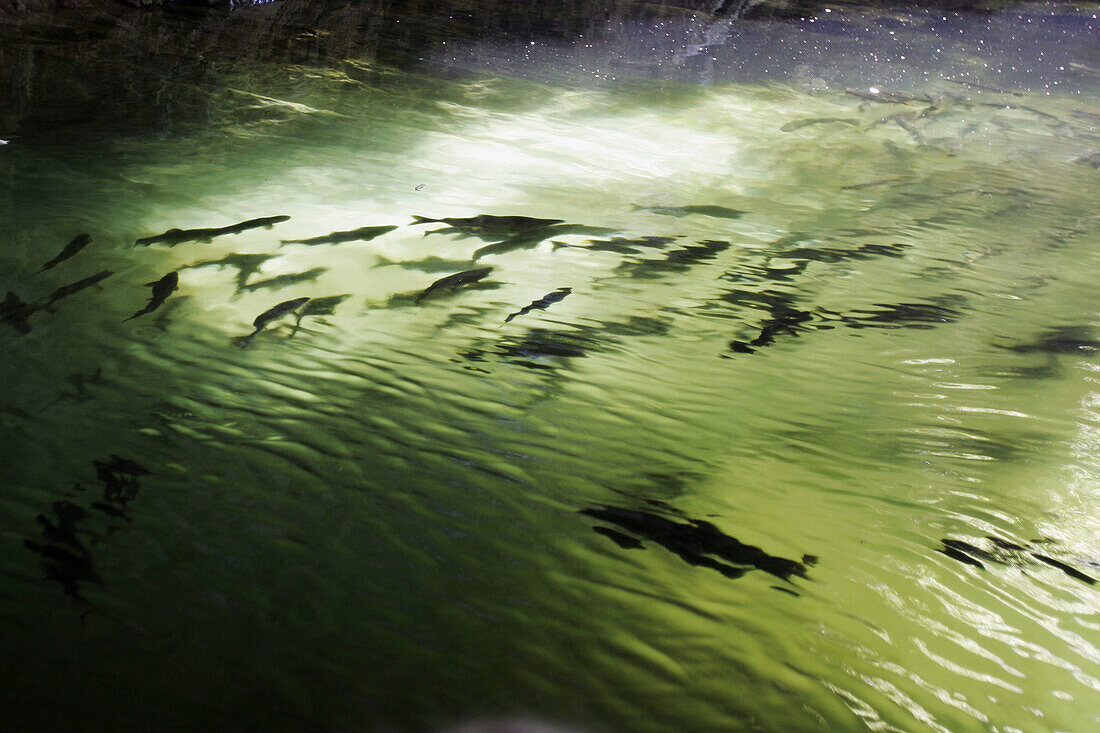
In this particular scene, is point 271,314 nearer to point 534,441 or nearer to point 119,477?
point 119,477

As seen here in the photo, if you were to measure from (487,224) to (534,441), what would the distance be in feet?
5.77

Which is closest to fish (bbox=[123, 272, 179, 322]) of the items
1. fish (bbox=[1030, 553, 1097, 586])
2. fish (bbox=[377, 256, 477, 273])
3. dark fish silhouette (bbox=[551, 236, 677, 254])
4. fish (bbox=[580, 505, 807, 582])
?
fish (bbox=[377, 256, 477, 273])

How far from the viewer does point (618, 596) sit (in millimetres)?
1563

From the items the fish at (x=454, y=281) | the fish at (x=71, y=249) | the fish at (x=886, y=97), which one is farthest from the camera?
the fish at (x=886, y=97)

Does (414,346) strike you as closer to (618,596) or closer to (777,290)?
(618,596)

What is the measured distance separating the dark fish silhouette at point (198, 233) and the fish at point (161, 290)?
35 cm

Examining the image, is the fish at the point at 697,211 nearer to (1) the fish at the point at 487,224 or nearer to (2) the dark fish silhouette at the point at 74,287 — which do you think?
(1) the fish at the point at 487,224

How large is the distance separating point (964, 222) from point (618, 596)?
11.7 ft

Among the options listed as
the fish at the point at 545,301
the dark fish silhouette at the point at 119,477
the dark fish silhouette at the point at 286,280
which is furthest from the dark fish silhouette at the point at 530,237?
the dark fish silhouette at the point at 119,477

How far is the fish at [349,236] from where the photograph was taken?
10.6 ft

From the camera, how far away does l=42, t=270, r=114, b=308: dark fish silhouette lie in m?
2.54

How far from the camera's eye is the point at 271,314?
2.59 metres

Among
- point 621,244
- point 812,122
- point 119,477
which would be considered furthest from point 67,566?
point 812,122

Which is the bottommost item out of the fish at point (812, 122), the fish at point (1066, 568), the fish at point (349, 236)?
the fish at point (1066, 568)
